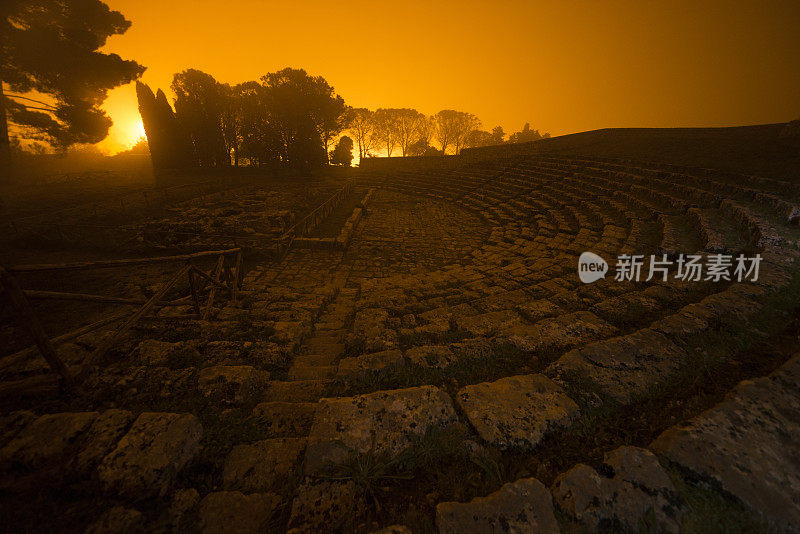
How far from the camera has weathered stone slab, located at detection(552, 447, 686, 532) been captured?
1.42 metres

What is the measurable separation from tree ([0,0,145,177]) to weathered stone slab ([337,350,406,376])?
27.2m

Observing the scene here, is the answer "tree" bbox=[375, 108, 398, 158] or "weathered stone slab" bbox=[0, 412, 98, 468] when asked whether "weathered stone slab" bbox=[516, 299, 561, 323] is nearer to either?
"weathered stone slab" bbox=[0, 412, 98, 468]

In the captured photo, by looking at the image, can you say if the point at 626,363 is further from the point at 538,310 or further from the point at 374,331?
the point at 374,331

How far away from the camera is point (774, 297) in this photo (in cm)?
348

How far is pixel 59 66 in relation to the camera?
16406 mm

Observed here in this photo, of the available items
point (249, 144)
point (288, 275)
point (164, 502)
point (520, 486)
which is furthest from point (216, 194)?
point (520, 486)

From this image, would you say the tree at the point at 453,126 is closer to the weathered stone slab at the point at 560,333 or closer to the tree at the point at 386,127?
the tree at the point at 386,127

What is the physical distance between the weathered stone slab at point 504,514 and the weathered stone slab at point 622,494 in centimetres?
14

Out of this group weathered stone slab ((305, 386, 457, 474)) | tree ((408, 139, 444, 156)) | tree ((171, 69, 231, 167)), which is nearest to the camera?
weathered stone slab ((305, 386, 457, 474))

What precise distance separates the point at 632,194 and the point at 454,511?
1339 cm

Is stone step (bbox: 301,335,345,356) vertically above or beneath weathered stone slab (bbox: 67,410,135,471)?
beneath

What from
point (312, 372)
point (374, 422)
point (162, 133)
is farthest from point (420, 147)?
point (374, 422)

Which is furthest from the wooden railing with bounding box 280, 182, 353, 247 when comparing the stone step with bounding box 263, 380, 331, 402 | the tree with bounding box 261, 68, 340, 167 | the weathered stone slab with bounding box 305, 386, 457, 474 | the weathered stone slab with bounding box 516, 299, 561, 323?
the tree with bounding box 261, 68, 340, 167

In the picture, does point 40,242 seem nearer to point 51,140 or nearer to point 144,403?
point 144,403
